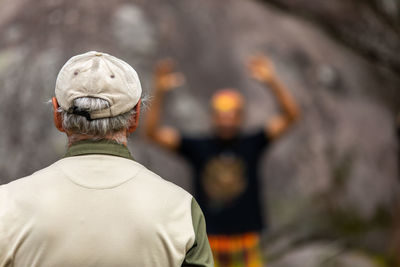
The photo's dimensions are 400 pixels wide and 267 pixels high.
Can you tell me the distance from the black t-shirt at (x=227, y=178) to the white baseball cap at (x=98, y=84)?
236 cm

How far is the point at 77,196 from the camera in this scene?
5.04 feet

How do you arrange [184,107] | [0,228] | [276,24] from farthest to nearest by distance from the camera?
[276,24]
[184,107]
[0,228]

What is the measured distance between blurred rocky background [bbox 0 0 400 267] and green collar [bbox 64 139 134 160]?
3.48 metres

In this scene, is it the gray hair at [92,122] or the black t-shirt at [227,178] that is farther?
the black t-shirt at [227,178]

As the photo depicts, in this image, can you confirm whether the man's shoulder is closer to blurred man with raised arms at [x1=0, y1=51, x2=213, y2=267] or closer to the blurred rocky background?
blurred man with raised arms at [x1=0, y1=51, x2=213, y2=267]

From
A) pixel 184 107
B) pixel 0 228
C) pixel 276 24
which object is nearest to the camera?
pixel 0 228

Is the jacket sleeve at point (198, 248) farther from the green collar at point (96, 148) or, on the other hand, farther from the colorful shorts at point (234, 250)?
the colorful shorts at point (234, 250)

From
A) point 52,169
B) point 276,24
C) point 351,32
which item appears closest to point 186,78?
point 276,24

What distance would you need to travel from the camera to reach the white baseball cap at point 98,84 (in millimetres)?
1592

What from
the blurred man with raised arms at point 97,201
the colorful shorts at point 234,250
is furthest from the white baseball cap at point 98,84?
the colorful shorts at point 234,250

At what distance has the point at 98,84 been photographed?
62.7 inches

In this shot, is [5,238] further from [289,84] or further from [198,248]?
[289,84]

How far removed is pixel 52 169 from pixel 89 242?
18 centimetres

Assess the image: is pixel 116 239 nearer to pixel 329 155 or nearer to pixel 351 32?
pixel 329 155
